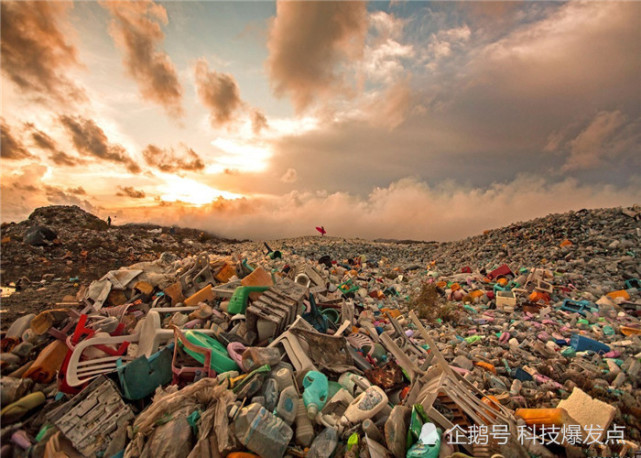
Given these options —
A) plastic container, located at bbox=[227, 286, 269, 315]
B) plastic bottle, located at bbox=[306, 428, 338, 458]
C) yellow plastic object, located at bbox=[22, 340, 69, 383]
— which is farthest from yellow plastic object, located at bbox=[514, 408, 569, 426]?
yellow plastic object, located at bbox=[22, 340, 69, 383]

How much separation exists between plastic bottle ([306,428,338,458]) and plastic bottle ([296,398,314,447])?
8cm

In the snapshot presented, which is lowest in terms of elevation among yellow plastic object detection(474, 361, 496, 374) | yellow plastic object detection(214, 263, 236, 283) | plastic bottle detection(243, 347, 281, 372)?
yellow plastic object detection(474, 361, 496, 374)

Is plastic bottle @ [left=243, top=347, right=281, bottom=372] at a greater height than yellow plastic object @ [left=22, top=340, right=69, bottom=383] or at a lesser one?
greater

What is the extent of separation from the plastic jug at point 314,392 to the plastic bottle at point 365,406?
10.3 inches

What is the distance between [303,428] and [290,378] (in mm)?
500

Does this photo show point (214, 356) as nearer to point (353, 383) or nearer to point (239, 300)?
point (239, 300)

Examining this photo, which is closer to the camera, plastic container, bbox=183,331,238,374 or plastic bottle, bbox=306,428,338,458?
plastic bottle, bbox=306,428,338,458

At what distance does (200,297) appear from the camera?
4949 mm

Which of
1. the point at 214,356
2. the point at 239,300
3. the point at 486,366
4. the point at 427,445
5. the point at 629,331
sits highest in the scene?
the point at 239,300

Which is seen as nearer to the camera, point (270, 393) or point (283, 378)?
point (270, 393)

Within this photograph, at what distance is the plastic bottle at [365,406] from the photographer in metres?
2.83

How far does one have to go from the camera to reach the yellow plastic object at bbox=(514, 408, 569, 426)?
118 inches

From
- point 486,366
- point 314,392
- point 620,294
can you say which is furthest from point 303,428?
point 620,294

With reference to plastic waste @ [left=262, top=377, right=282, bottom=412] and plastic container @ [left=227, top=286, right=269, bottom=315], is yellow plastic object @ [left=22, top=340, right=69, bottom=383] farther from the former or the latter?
plastic waste @ [left=262, top=377, right=282, bottom=412]
